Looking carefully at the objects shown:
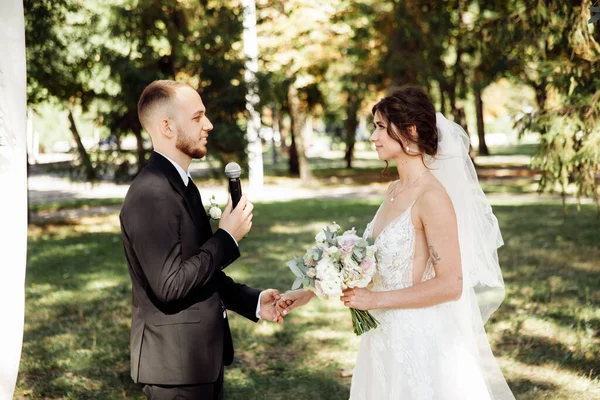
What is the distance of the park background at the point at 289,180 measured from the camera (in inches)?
264

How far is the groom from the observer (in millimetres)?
3000

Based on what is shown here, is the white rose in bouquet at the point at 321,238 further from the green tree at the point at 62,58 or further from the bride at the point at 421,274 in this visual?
the green tree at the point at 62,58

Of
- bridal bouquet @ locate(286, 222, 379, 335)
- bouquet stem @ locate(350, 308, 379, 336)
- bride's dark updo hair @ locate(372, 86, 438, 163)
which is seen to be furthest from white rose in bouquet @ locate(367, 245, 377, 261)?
bride's dark updo hair @ locate(372, 86, 438, 163)

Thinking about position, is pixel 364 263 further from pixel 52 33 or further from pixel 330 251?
pixel 52 33

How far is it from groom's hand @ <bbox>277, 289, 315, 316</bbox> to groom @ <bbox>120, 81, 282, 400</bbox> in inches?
20.2

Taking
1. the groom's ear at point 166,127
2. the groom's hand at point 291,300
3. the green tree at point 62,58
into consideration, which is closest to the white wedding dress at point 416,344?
the groom's hand at point 291,300

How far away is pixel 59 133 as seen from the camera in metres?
46.2

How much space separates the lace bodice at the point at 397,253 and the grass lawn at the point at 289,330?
8.32 feet

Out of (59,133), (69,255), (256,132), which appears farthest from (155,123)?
(59,133)

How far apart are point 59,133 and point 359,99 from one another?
27375 millimetres

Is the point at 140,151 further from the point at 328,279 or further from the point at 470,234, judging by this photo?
the point at 328,279

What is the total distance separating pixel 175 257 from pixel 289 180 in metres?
25.3

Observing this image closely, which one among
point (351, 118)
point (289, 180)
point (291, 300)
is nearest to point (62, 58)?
point (291, 300)

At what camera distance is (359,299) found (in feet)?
11.3
